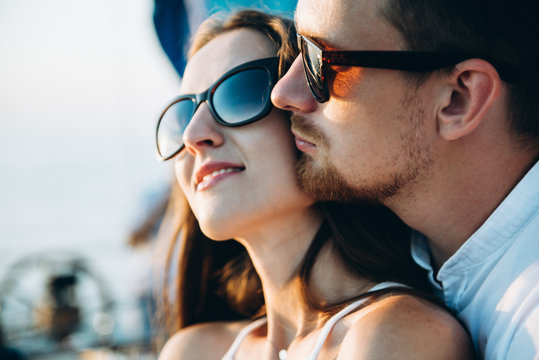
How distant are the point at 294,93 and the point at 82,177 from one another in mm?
33547

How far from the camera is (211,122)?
6.54 ft

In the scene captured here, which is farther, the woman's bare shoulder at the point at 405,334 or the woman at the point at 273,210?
the woman at the point at 273,210

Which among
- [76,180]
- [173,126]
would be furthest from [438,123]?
[76,180]

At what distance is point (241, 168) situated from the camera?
6.41ft

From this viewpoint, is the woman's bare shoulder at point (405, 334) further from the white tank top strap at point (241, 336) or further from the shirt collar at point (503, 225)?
the white tank top strap at point (241, 336)

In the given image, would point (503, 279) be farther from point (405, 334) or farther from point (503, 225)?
point (405, 334)

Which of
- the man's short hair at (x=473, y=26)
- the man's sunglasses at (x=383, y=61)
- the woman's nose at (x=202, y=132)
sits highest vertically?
the man's short hair at (x=473, y=26)

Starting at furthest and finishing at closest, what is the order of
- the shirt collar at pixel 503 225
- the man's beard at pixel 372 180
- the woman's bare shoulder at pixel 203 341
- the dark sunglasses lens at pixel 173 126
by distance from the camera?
the woman's bare shoulder at pixel 203 341 → the dark sunglasses lens at pixel 173 126 → the man's beard at pixel 372 180 → the shirt collar at pixel 503 225

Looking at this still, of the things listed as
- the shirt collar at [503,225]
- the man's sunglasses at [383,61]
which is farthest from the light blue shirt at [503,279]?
the man's sunglasses at [383,61]

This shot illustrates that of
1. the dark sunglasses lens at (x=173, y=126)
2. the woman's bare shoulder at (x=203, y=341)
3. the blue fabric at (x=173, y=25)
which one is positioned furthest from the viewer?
the blue fabric at (x=173, y=25)

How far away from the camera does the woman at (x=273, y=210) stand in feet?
6.23

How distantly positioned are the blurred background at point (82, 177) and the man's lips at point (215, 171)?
18.6 inches

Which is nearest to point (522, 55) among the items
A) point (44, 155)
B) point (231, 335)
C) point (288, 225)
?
point (288, 225)

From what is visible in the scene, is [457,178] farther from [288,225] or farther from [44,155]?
[44,155]
